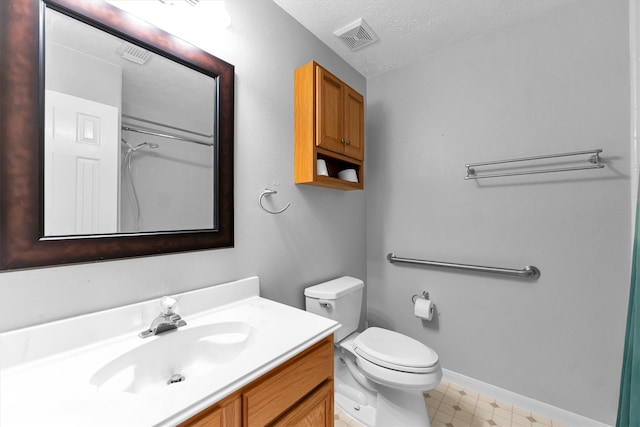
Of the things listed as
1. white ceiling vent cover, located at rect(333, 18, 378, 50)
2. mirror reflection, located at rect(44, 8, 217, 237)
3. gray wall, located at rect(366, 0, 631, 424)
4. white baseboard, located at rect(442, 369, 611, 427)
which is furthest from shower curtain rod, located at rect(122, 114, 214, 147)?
white baseboard, located at rect(442, 369, 611, 427)

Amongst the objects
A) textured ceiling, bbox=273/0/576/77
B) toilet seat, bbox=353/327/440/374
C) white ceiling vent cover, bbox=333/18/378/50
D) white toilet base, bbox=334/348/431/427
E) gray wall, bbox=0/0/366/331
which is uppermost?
textured ceiling, bbox=273/0/576/77

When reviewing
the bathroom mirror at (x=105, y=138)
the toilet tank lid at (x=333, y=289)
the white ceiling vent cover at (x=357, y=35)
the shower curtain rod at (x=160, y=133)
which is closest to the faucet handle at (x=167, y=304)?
the bathroom mirror at (x=105, y=138)

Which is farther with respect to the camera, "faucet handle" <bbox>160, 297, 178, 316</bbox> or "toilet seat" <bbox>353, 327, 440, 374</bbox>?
"toilet seat" <bbox>353, 327, 440, 374</bbox>

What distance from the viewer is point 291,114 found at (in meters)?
1.50

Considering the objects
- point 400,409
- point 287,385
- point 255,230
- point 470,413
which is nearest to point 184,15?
point 255,230

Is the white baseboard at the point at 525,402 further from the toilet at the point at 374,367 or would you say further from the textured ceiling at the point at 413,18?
the textured ceiling at the point at 413,18

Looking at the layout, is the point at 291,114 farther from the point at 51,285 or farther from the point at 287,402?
the point at 287,402

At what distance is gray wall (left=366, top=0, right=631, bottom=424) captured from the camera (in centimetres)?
136

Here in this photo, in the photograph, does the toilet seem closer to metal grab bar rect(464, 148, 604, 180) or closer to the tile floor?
the tile floor

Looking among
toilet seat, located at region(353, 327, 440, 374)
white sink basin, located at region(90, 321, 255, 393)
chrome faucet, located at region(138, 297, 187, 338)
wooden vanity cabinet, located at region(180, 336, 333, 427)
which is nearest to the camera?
wooden vanity cabinet, located at region(180, 336, 333, 427)

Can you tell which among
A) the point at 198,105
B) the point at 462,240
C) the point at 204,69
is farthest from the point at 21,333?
the point at 462,240

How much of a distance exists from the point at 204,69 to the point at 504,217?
1.83 m

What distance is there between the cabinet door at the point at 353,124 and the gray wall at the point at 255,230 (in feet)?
1.01

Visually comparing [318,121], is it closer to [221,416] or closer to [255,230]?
[255,230]
